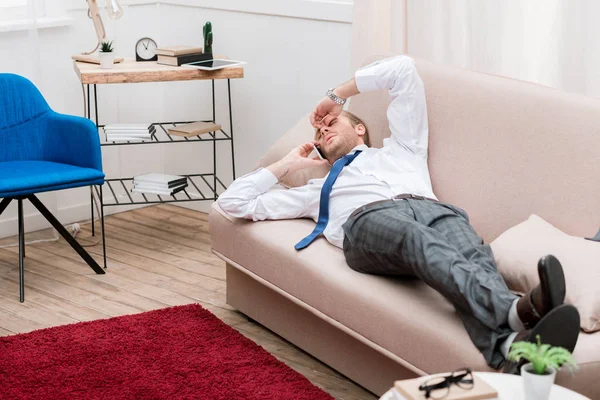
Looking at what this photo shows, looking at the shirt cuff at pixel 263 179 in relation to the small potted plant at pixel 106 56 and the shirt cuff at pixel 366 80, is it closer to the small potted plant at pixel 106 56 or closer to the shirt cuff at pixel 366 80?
the shirt cuff at pixel 366 80

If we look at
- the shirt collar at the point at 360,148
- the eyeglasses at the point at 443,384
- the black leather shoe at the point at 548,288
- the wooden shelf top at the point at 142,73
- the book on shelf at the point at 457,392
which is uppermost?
the wooden shelf top at the point at 142,73

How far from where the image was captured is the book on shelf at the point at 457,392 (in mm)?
1615

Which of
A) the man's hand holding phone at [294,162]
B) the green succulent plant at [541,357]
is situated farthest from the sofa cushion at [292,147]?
the green succulent plant at [541,357]

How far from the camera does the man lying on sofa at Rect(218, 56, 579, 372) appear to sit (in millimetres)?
1969

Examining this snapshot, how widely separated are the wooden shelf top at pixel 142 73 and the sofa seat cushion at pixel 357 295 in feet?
3.15

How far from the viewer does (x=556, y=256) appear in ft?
7.08

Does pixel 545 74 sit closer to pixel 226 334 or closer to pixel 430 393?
pixel 226 334

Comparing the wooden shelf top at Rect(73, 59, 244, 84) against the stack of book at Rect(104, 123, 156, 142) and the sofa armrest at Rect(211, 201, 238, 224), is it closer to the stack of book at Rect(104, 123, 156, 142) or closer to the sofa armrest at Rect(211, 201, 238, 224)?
the stack of book at Rect(104, 123, 156, 142)

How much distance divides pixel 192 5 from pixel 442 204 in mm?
2298

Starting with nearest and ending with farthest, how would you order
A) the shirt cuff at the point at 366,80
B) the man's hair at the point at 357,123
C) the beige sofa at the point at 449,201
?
the beige sofa at the point at 449,201
the shirt cuff at the point at 366,80
the man's hair at the point at 357,123

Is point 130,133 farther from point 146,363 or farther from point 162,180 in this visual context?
point 146,363

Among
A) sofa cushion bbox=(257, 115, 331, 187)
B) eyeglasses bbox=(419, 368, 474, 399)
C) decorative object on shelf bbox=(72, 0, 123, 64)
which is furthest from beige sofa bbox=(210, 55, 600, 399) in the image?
decorative object on shelf bbox=(72, 0, 123, 64)

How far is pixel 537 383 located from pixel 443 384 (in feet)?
0.57

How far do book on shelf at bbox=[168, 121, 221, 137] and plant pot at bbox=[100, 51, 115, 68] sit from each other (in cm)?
42
